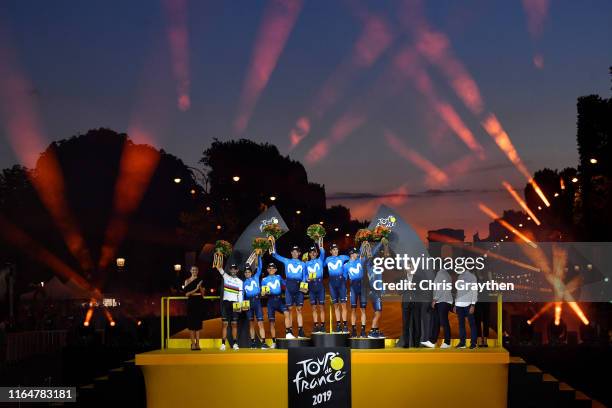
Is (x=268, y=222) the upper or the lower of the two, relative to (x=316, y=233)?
upper

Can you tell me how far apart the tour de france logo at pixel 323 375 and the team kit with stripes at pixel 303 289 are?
0.84m

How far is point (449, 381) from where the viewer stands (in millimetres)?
21750

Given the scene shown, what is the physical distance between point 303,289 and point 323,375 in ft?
6.80

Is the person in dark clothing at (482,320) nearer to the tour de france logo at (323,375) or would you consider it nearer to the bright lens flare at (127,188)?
the tour de france logo at (323,375)

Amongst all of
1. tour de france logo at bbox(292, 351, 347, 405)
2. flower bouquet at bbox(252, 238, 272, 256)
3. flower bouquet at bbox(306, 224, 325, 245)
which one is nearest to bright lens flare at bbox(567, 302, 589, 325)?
flower bouquet at bbox(306, 224, 325, 245)

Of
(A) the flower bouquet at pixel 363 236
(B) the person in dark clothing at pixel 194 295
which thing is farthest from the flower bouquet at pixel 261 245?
(A) the flower bouquet at pixel 363 236

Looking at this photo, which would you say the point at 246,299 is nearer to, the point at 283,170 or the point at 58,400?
the point at 58,400

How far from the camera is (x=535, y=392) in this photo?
24828 mm

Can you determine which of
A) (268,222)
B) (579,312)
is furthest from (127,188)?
(268,222)

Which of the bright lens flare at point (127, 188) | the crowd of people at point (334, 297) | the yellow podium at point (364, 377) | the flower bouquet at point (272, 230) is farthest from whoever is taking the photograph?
the bright lens flare at point (127, 188)

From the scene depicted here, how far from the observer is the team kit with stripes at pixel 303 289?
73.5 feet

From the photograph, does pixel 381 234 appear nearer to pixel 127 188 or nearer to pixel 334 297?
pixel 334 297

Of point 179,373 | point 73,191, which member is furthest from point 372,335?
point 73,191

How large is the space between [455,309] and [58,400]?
10.6 m
